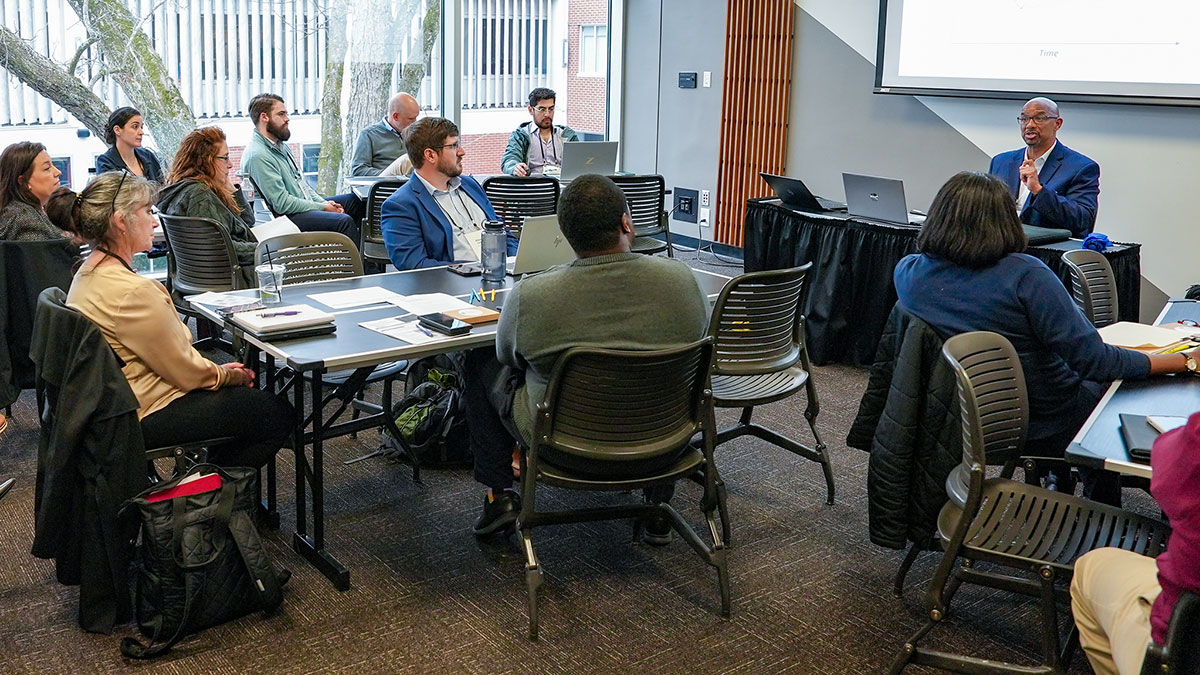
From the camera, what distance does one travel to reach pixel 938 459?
2846 millimetres

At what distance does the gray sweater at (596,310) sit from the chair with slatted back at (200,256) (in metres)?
2.09

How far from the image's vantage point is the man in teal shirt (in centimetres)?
580

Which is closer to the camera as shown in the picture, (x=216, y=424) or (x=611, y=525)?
(x=216, y=424)

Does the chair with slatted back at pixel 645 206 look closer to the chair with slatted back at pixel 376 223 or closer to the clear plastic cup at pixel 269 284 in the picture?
the chair with slatted back at pixel 376 223

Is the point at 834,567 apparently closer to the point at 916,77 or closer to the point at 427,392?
the point at 427,392

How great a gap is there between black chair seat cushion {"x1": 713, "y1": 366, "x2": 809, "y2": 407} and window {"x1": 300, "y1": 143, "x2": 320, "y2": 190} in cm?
462

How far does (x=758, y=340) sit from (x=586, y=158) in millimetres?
3108

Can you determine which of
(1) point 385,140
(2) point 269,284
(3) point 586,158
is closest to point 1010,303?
(2) point 269,284

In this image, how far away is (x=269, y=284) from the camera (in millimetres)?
3348

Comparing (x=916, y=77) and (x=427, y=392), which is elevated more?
(x=916, y=77)

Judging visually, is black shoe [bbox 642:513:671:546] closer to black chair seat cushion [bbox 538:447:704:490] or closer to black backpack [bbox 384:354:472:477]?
black chair seat cushion [bbox 538:447:704:490]

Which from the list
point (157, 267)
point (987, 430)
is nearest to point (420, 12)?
point (157, 267)

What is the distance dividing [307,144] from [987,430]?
5.83 meters

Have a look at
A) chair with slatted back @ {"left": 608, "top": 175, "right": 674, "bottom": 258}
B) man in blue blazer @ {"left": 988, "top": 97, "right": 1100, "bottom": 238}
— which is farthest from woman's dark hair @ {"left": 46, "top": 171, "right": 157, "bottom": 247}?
man in blue blazer @ {"left": 988, "top": 97, "right": 1100, "bottom": 238}
